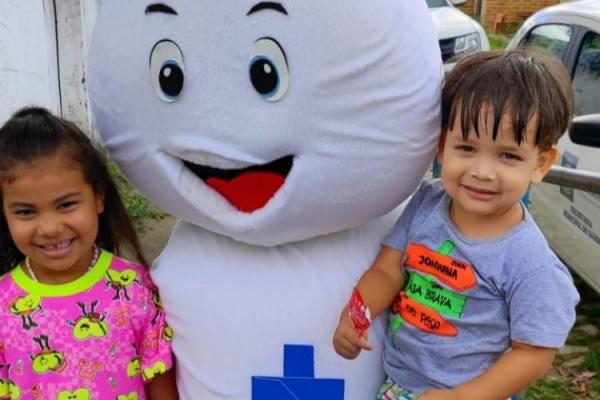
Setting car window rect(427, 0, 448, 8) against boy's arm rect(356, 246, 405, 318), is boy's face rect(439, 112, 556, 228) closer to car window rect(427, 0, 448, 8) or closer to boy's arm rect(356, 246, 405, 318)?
boy's arm rect(356, 246, 405, 318)

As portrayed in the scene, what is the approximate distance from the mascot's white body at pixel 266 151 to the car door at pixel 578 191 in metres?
2.44

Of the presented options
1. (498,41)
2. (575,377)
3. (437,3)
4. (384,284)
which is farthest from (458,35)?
(384,284)

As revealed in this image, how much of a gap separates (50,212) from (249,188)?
0.50m

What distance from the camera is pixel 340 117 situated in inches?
73.1

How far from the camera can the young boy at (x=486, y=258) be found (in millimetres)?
1778

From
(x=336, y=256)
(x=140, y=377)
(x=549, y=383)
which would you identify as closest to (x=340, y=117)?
(x=336, y=256)

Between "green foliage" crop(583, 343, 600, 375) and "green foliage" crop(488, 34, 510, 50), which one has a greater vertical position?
"green foliage" crop(583, 343, 600, 375)

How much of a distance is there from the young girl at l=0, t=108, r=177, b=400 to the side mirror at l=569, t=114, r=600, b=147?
223 cm

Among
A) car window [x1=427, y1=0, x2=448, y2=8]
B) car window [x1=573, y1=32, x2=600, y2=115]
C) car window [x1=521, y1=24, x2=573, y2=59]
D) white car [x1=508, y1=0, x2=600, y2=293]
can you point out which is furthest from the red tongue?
car window [x1=427, y1=0, x2=448, y2=8]

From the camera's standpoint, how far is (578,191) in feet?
14.8

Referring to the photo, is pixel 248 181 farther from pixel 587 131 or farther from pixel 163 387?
pixel 587 131

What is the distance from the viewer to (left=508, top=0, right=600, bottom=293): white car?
431cm

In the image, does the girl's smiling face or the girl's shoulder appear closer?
the girl's smiling face

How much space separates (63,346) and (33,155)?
1.57 ft
